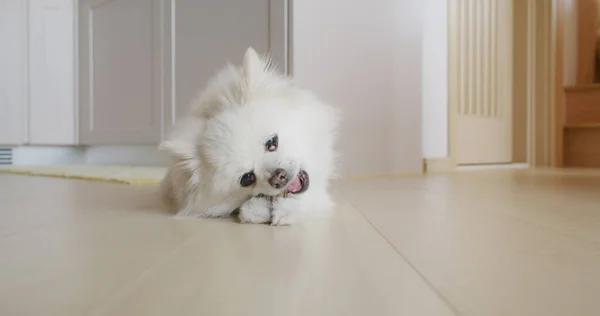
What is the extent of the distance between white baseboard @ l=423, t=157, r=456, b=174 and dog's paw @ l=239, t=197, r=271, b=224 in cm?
202

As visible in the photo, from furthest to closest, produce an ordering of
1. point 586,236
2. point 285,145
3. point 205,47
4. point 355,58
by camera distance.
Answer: point 205,47
point 355,58
point 285,145
point 586,236

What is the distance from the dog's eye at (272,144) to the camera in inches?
41.9

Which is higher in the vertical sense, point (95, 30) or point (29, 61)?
point (95, 30)

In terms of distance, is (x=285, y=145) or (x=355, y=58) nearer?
(x=285, y=145)

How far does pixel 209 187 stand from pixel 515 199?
1.00 meters

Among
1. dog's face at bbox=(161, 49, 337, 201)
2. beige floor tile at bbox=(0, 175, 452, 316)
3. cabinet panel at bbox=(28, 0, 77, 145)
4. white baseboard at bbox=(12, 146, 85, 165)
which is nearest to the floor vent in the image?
white baseboard at bbox=(12, 146, 85, 165)

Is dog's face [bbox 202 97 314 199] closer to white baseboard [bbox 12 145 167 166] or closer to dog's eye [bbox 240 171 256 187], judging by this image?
dog's eye [bbox 240 171 256 187]

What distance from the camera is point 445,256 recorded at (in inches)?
28.8

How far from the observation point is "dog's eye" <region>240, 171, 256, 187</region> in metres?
1.05

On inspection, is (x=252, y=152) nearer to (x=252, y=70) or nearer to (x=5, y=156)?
(x=252, y=70)

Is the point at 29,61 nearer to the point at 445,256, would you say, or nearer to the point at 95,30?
the point at 95,30

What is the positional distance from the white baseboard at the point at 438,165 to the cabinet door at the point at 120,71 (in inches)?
70.0

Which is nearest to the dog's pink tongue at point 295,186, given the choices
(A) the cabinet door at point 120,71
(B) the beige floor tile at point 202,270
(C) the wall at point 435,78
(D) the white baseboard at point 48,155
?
(B) the beige floor tile at point 202,270

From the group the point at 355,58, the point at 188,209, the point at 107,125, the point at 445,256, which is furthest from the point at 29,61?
the point at 445,256
